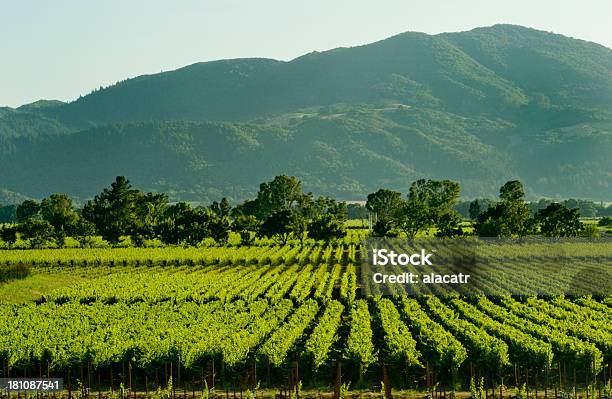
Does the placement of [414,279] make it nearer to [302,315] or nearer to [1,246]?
[302,315]

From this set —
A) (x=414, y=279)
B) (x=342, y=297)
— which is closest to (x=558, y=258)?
(x=414, y=279)

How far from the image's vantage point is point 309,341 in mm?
38219

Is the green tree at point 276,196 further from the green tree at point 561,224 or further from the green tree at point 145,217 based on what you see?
the green tree at point 561,224

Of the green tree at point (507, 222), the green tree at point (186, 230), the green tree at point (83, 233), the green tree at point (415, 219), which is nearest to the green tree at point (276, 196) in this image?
the green tree at point (415, 219)

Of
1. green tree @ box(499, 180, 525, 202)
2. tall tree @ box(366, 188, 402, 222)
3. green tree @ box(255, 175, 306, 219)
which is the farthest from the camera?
green tree @ box(255, 175, 306, 219)

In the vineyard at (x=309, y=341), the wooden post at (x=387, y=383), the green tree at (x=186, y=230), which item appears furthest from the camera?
the green tree at (x=186, y=230)

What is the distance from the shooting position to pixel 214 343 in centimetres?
3834

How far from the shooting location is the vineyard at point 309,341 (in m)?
36.4

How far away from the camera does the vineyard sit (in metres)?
36.4

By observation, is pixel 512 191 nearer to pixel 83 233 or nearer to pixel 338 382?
pixel 83 233

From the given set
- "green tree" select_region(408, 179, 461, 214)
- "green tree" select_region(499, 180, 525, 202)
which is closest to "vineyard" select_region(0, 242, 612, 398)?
"green tree" select_region(499, 180, 525, 202)

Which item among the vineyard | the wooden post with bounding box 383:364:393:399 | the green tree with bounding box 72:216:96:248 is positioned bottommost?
the wooden post with bounding box 383:364:393:399

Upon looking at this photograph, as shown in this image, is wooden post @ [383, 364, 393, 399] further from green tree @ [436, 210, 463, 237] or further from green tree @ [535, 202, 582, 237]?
green tree @ [535, 202, 582, 237]

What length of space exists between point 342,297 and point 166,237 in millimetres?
53796
